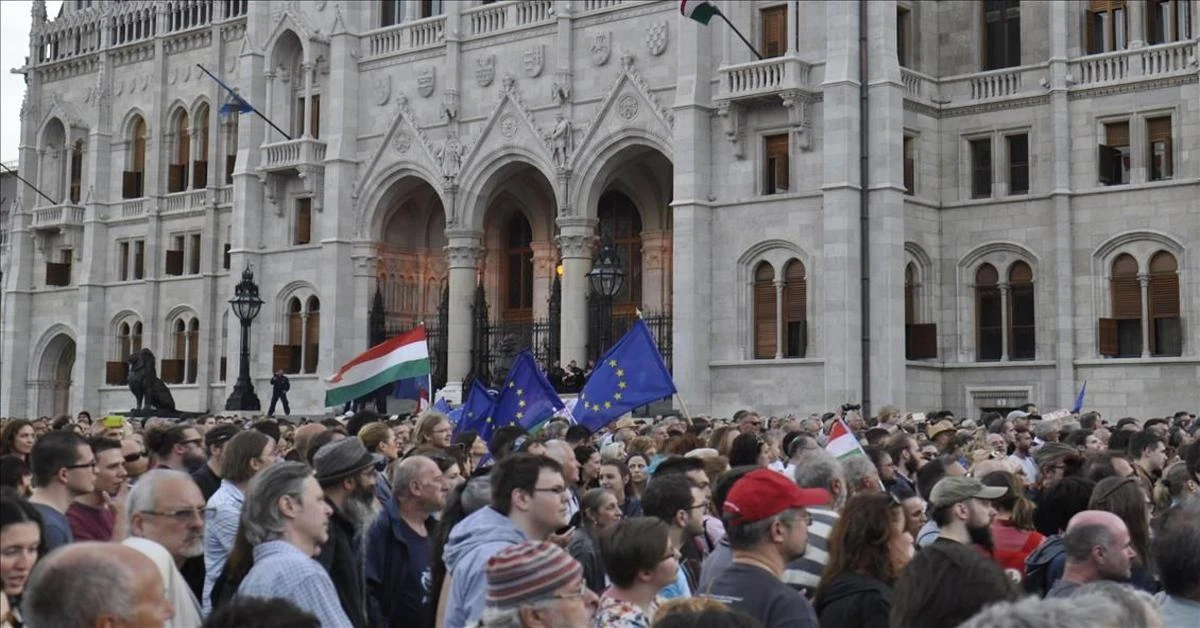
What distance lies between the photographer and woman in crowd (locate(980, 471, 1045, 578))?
9039 mm

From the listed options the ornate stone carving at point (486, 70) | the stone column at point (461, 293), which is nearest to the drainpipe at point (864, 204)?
the ornate stone carving at point (486, 70)

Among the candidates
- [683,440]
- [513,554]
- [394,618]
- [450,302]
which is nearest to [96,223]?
[450,302]

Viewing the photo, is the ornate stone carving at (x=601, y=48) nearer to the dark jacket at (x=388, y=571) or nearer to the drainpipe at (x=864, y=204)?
the drainpipe at (x=864, y=204)

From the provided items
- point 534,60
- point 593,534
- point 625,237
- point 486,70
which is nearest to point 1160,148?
point 625,237

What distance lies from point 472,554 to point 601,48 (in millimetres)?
31590

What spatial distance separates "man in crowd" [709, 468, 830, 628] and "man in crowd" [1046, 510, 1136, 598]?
4.16ft

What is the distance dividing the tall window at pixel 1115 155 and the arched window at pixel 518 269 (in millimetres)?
16011

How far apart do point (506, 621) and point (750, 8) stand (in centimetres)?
3197

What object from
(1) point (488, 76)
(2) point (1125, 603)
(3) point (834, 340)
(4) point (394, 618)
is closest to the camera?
(2) point (1125, 603)

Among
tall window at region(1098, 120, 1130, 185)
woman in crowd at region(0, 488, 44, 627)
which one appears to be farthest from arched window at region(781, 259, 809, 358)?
woman in crowd at region(0, 488, 44, 627)

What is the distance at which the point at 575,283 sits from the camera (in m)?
38.3

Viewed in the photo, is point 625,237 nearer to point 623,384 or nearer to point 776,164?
point 776,164

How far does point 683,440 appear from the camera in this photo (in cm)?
1348

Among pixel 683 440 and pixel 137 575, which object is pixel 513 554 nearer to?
pixel 137 575
